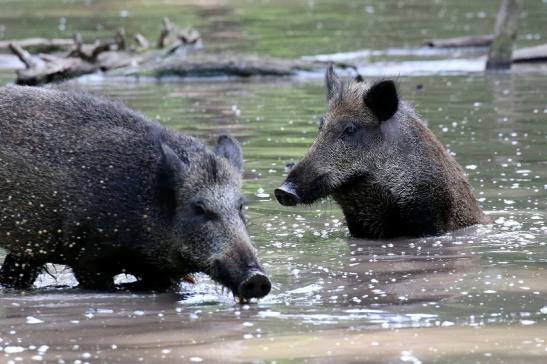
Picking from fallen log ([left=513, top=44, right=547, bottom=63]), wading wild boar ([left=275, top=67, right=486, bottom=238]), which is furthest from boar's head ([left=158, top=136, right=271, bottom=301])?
fallen log ([left=513, top=44, right=547, bottom=63])

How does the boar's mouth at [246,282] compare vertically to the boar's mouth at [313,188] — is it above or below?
below

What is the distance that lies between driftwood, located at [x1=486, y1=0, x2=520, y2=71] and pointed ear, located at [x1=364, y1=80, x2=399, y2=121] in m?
11.4

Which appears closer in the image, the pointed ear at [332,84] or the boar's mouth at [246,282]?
the boar's mouth at [246,282]

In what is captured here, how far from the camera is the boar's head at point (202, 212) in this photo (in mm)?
8523

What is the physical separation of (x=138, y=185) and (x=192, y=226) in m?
0.52

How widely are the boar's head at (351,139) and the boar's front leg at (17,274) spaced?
237 cm

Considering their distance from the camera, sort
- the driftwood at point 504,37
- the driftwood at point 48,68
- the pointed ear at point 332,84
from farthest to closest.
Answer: the driftwood at point 504,37 < the driftwood at point 48,68 < the pointed ear at point 332,84

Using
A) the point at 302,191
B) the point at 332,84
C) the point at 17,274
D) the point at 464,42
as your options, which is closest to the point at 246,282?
the point at 17,274

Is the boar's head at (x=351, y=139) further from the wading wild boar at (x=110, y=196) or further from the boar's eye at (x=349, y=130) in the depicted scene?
the wading wild boar at (x=110, y=196)

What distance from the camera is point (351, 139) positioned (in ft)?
36.8

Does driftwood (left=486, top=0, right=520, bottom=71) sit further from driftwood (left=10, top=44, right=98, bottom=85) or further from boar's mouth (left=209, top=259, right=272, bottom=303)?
boar's mouth (left=209, top=259, right=272, bottom=303)

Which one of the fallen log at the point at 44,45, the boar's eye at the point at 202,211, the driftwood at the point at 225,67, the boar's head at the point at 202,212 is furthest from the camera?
the fallen log at the point at 44,45

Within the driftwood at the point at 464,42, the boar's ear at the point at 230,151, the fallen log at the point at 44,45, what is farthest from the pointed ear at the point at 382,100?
the fallen log at the point at 44,45

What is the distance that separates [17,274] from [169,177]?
1450 mm
